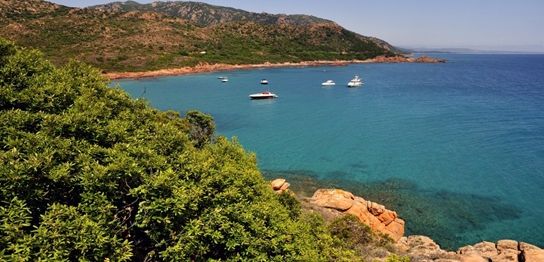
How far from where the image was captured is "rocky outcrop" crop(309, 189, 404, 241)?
27303mm

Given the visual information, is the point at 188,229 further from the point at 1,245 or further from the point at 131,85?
the point at 131,85

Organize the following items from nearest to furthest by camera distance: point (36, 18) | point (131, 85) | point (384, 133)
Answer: point (384, 133)
point (131, 85)
point (36, 18)

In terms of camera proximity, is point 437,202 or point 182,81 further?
point 182,81

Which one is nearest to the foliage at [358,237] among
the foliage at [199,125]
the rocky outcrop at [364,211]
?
the rocky outcrop at [364,211]

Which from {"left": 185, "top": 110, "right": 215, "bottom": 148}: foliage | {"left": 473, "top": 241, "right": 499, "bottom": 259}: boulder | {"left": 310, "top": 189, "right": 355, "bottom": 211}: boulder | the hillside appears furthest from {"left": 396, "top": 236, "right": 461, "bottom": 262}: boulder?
the hillside

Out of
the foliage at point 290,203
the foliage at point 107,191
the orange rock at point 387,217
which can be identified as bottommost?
the orange rock at point 387,217

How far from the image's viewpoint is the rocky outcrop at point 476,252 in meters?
20.5

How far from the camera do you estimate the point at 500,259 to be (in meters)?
20.9

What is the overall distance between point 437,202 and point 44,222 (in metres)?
31.3

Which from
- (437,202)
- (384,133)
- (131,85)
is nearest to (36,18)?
(131,85)

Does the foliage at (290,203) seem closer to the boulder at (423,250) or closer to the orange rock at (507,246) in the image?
the boulder at (423,250)

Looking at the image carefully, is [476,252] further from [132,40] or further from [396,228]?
[132,40]

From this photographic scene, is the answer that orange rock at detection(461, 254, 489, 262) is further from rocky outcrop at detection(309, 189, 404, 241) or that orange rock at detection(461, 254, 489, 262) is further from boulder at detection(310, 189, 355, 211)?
boulder at detection(310, 189, 355, 211)

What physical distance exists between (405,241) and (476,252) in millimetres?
Result: 4194
